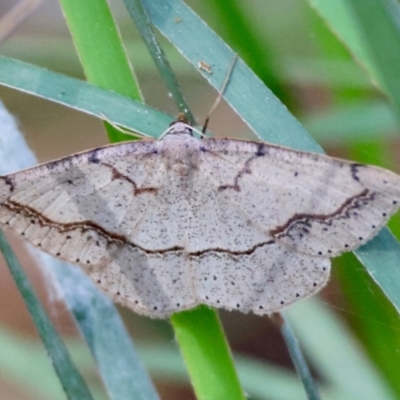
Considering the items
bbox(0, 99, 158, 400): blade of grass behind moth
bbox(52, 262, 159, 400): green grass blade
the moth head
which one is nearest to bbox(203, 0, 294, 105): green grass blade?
the moth head

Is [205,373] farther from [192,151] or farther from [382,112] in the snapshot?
[382,112]

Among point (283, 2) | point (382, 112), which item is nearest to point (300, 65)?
point (283, 2)

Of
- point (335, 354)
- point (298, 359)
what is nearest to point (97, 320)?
point (298, 359)

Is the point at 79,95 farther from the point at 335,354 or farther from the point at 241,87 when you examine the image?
the point at 335,354

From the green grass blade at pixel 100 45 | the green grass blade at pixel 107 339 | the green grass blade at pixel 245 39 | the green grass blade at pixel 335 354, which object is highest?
the green grass blade at pixel 245 39

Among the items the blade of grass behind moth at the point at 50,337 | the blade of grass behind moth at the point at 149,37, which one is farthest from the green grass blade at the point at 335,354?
the blade of grass behind moth at the point at 149,37

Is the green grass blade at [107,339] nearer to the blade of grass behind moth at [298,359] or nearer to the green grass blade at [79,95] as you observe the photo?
the blade of grass behind moth at [298,359]
